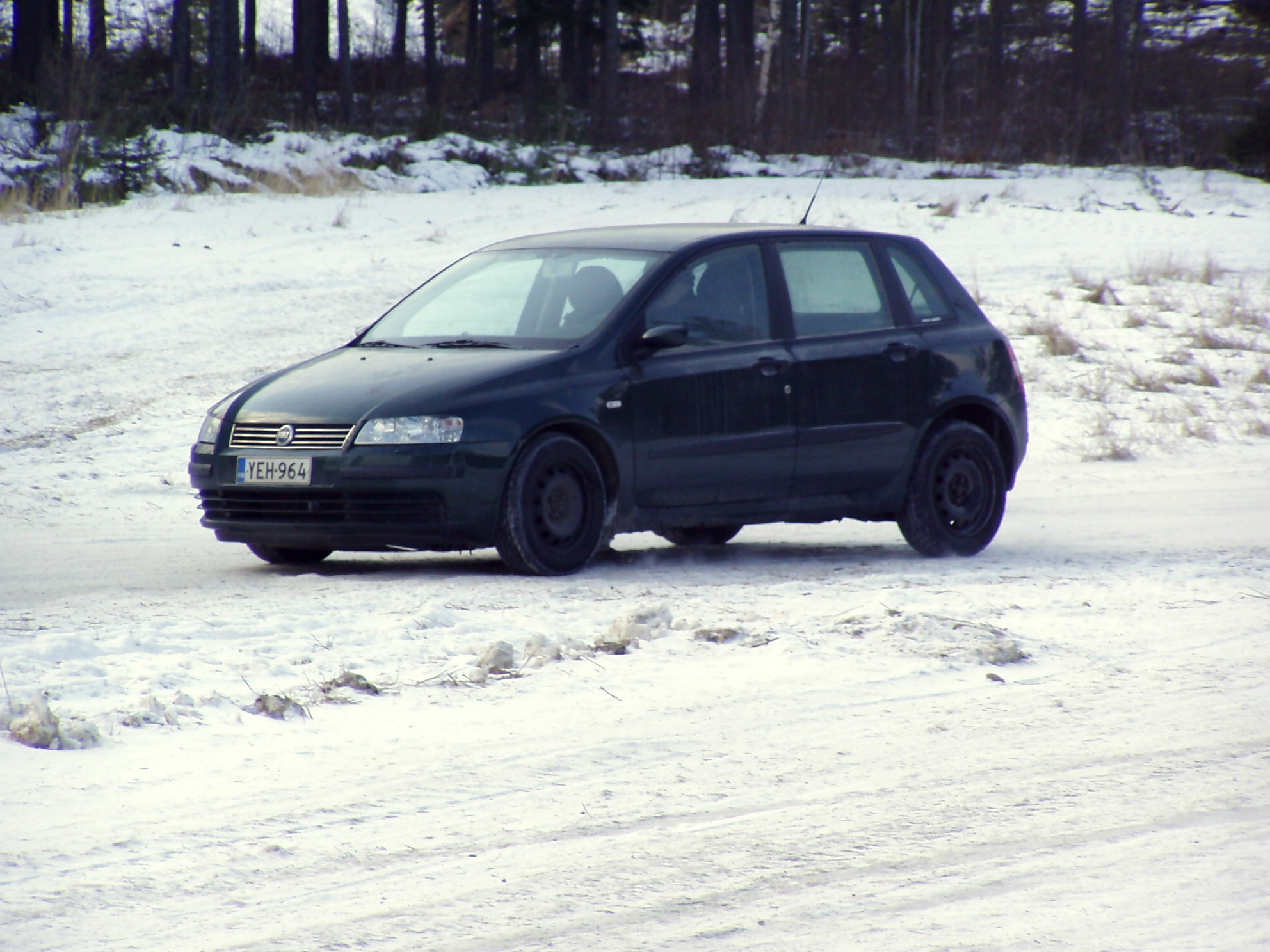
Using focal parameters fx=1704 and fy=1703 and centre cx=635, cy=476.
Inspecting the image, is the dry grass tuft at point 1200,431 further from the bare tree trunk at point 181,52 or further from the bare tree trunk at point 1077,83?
the bare tree trunk at point 181,52

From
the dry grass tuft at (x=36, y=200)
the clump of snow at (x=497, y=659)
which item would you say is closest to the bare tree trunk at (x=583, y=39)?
the dry grass tuft at (x=36, y=200)

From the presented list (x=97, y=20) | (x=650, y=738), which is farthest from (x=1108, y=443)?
(x=97, y=20)

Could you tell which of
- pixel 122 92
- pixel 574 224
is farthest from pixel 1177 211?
pixel 122 92

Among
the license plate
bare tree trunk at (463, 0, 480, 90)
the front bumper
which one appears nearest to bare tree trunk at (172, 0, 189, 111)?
bare tree trunk at (463, 0, 480, 90)

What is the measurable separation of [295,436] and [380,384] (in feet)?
1.43

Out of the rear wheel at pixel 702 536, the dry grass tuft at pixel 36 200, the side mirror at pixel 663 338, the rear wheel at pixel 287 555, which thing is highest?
the dry grass tuft at pixel 36 200

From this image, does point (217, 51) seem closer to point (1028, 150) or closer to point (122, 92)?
point (122, 92)

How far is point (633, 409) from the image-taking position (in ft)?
25.5

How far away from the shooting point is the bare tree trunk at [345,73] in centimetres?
3488

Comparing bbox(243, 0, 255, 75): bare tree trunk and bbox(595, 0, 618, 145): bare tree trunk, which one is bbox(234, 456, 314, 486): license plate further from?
bbox(243, 0, 255, 75): bare tree trunk

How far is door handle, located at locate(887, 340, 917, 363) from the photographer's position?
28.6ft

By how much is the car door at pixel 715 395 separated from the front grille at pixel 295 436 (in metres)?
1.36

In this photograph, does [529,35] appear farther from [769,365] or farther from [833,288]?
[769,365]

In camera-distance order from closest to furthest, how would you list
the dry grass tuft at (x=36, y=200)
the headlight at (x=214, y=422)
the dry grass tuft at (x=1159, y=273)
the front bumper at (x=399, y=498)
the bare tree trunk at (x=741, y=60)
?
the front bumper at (x=399, y=498) < the headlight at (x=214, y=422) < the dry grass tuft at (x=1159, y=273) < the dry grass tuft at (x=36, y=200) < the bare tree trunk at (x=741, y=60)
